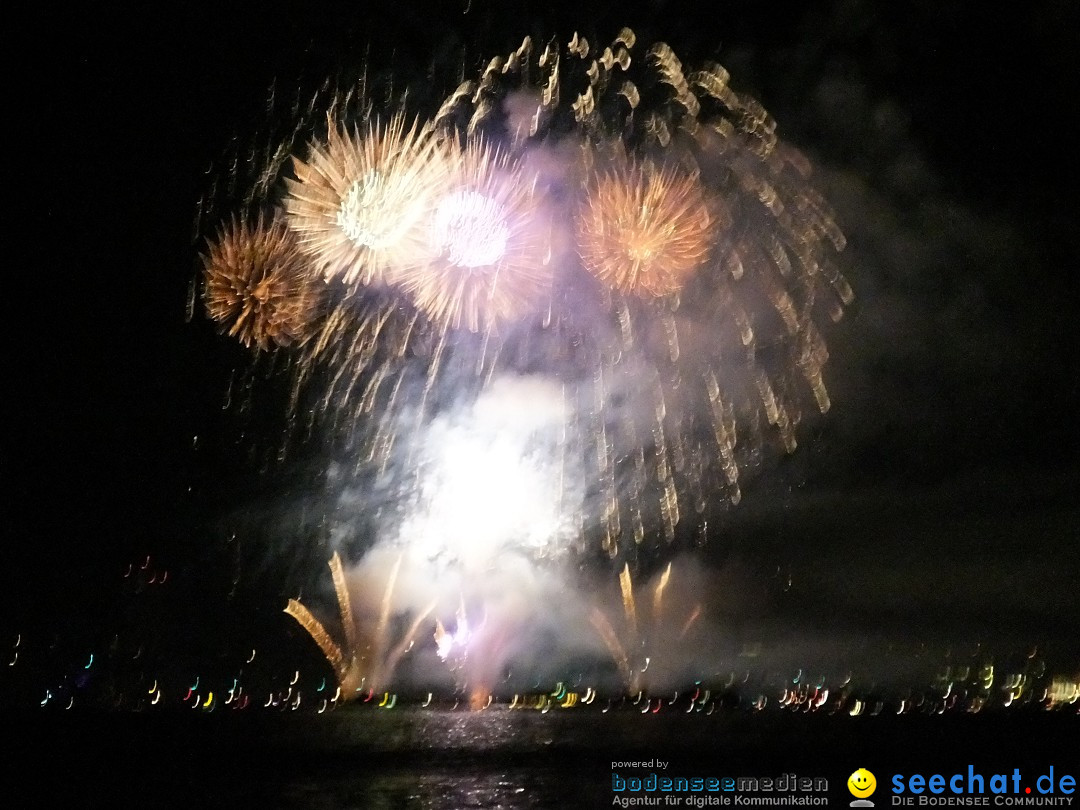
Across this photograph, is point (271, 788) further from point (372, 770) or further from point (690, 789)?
point (690, 789)

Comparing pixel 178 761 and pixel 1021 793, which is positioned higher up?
pixel 1021 793

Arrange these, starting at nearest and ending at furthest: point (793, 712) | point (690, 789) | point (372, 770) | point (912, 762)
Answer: point (690, 789) < point (372, 770) < point (912, 762) < point (793, 712)

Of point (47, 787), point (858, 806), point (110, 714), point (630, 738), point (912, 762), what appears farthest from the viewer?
point (110, 714)

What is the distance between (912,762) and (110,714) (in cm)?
7621

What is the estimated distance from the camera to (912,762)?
61.7m

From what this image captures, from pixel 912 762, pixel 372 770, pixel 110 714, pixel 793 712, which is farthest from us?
pixel 793 712

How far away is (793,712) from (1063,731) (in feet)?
195

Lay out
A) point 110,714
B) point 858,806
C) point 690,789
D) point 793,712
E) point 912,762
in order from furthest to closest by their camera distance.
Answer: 1. point 793,712
2. point 110,714
3. point 912,762
4. point 858,806
5. point 690,789

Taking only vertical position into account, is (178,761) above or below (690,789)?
below

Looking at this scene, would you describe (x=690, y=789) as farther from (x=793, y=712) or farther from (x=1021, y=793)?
(x=793, y=712)

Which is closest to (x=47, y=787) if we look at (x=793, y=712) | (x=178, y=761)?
(x=178, y=761)

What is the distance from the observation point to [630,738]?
276ft

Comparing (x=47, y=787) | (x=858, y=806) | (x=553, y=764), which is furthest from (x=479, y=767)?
(x=858, y=806)

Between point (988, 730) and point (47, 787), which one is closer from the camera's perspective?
point (47, 787)
